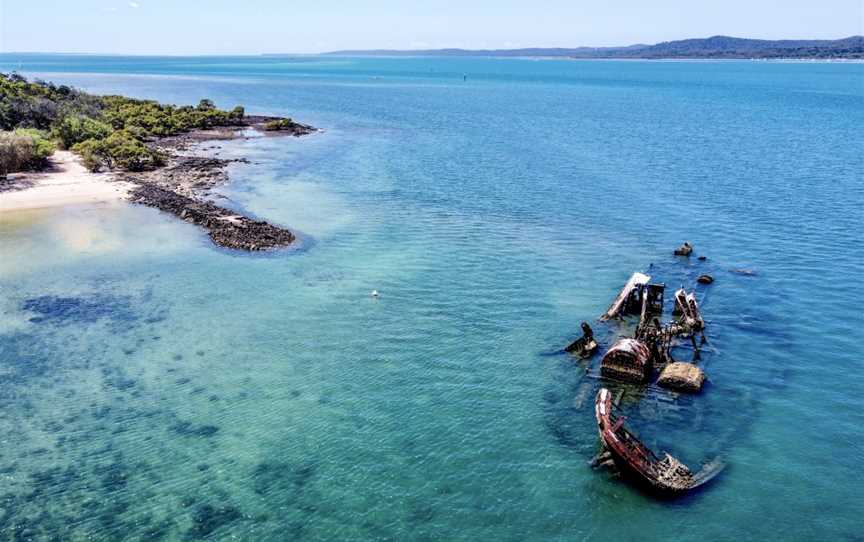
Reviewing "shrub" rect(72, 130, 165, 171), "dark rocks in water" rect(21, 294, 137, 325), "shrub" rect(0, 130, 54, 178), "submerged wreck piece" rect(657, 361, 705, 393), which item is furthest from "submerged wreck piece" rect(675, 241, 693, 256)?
"shrub" rect(0, 130, 54, 178)

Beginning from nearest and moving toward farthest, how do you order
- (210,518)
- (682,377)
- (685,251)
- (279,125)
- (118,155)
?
(210,518) → (682,377) → (685,251) → (118,155) → (279,125)

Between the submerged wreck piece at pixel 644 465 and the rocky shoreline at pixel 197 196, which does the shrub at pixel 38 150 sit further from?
the submerged wreck piece at pixel 644 465

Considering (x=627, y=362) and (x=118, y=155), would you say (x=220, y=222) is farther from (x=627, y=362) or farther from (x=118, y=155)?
(x=627, y=362)

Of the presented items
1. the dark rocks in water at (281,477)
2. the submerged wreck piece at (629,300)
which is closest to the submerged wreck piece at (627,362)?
the submerged wreck piece at (629,300)

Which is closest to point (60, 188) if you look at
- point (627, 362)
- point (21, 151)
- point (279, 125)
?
point (21, 151)

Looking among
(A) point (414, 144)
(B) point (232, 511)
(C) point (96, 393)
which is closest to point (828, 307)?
(B) point (232, 511)

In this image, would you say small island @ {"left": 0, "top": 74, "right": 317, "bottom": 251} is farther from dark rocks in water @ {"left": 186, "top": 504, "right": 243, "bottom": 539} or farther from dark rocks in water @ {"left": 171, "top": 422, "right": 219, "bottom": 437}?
dark rocks in water @ {"left": 186, "top": 504, "right": 243, "bottom": 539}
